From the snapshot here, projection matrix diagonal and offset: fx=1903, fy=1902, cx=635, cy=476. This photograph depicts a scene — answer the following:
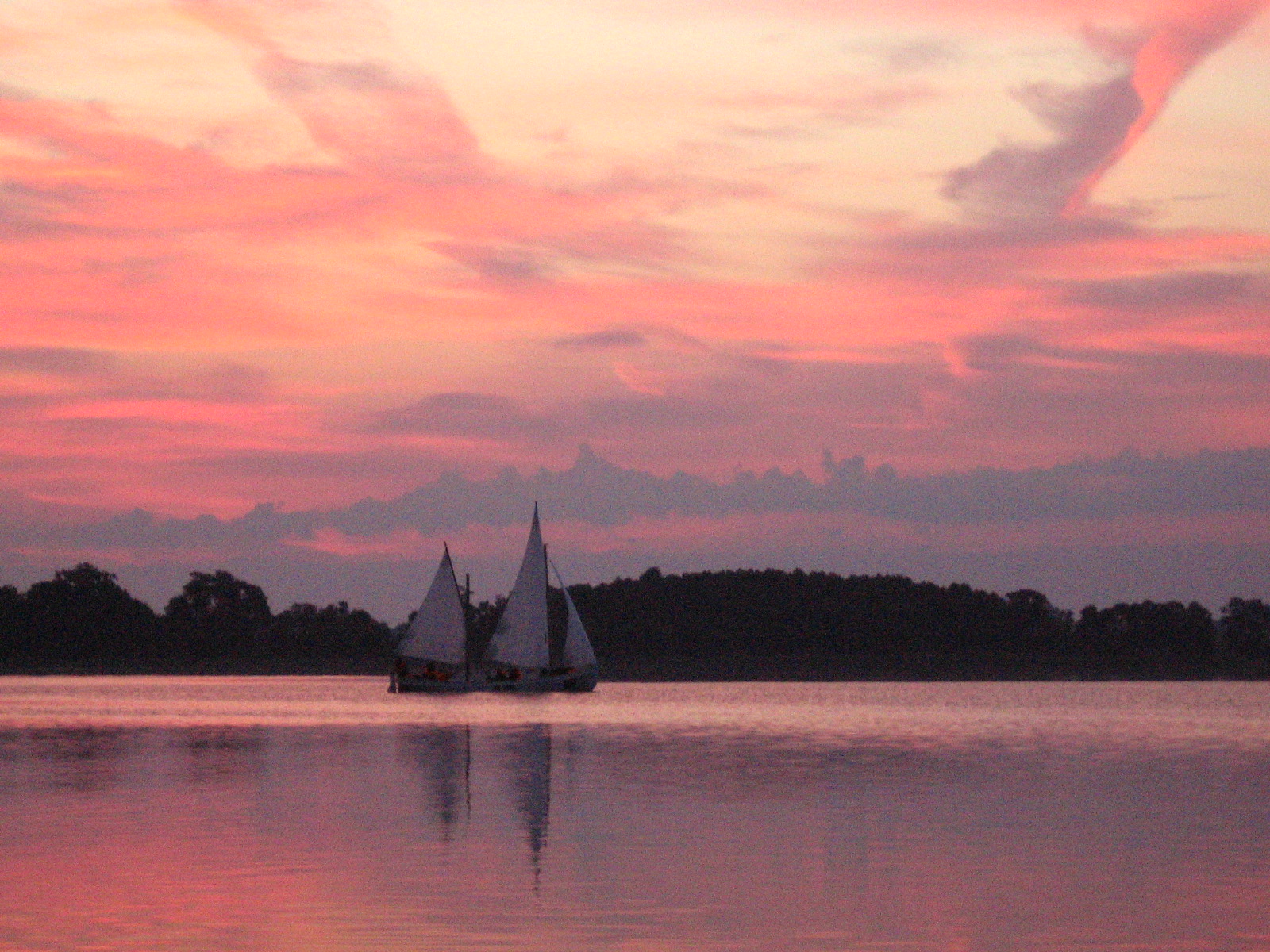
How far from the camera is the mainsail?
405 ft

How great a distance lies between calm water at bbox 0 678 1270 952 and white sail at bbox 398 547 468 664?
55.3m

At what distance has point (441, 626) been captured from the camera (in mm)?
124312

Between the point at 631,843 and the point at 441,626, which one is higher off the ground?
the point at 441,626

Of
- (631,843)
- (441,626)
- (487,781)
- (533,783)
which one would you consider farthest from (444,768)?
(441,626)

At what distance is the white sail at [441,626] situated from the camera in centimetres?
12300

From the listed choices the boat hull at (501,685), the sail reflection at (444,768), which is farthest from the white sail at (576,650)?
the sail reflection at (444,768)

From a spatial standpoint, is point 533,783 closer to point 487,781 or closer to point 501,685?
point 487,781

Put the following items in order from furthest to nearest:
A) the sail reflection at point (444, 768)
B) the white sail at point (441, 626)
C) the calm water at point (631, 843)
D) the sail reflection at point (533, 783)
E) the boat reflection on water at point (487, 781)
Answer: the white sail at point (441, 626) → the sail reflection at point (444, 768) → the boat reflection on water at point (487, 781) → the sail reflection at point (533, 783) → the calm water at point (631, 843)

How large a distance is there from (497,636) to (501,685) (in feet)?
10.6

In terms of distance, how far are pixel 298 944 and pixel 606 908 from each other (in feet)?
13.9

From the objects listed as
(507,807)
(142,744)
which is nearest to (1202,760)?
(507,807)

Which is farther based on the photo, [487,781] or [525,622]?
[525,622]

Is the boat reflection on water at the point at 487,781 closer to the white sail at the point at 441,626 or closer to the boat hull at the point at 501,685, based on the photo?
the white sail at the point at 441,626

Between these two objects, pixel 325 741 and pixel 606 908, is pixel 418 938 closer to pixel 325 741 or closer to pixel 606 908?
pixel 606 908
